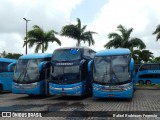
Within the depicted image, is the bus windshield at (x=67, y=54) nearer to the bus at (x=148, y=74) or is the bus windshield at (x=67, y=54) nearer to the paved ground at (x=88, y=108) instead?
the paved ground at (x=88, y=108)

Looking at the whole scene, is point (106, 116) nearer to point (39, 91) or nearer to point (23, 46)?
point (39, 91)

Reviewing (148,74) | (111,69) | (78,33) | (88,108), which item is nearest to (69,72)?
(111,69)

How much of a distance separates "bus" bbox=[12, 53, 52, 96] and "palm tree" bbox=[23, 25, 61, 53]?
64.1 feet

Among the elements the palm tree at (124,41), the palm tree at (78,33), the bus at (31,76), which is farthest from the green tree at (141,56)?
the bus at (31,76)

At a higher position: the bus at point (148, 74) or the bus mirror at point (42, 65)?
the bus mirror at point (42, 65)

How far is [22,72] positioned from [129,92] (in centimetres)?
716

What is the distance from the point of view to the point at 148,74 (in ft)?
129

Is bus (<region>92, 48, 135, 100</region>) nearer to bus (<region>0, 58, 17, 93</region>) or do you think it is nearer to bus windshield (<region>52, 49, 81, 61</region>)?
bus windshield (<region>52, 49, 81, 61</region>)

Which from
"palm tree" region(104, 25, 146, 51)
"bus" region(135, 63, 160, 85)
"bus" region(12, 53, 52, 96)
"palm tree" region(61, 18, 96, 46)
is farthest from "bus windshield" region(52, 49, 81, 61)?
"palm tree" region(104, 25, 146, 51)

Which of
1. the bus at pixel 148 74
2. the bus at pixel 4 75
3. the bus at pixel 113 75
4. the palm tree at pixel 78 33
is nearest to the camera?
the bus at pixel 113 75

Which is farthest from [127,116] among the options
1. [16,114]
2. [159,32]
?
[159,32]

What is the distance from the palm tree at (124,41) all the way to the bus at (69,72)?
79.3ft

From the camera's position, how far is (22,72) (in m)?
19.9

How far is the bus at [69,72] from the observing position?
60.5 ft
